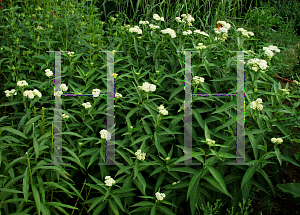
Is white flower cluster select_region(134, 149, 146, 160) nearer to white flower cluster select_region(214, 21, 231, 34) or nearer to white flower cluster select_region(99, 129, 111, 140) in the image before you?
white flower cluster select_region(99, 129, 111, 140)

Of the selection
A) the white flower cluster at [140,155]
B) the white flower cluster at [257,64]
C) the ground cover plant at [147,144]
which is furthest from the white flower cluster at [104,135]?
the white flower cluster at [257,64]

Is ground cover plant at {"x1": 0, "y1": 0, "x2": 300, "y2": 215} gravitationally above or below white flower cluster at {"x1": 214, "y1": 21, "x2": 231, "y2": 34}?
below

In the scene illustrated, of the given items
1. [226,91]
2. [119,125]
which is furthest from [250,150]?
[119,125]

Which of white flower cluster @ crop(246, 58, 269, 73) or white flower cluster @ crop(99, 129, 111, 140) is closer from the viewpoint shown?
white flower cluster @ crop(99, 129, 111, 140)

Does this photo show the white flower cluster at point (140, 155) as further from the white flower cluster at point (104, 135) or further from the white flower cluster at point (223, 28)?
the white flower cluster at point (223, 28)

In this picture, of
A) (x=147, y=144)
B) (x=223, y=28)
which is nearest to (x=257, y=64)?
(x=223, y=28)

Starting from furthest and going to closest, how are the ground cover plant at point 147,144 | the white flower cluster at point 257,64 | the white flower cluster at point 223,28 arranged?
the white flower cluster at point 223,28 → the white flower cluster at point 257,64 → the ground cover plant at point 147,144

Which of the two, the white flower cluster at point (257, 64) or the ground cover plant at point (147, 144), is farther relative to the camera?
the white flower cluster at point (257, 64)

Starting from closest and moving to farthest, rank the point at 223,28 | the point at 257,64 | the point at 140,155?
the point at 140,155 → the point at 257,64 → the point at 223,28

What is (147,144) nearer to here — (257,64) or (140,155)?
(140,155)

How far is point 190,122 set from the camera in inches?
87.5

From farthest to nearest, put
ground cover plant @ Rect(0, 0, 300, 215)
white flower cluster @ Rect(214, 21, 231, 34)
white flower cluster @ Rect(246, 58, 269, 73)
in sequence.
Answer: white flower cluster @ Rect(214, 21, 231, 34)
white flower cluster @ Rect(246, 58, 269, 73)
ground cover plant @ Rect(0, 0, 300, 215)

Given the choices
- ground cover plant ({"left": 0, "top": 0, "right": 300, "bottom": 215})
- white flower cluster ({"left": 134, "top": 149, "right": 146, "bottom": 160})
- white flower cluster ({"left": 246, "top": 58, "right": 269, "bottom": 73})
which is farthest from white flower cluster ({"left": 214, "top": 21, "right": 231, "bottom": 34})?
white flower cluster ({"left": 134, "top": 149, "right": 146, "bottom": 160})

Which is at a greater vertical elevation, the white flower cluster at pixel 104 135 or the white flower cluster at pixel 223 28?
the white flower cluster at pixel 223 28
